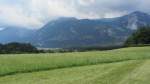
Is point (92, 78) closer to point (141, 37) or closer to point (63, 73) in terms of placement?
point (63, 73)

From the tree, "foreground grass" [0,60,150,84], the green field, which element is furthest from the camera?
the tree

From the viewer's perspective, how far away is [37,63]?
3503 centimetres

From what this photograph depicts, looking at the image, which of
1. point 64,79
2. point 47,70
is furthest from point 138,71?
point 47,70

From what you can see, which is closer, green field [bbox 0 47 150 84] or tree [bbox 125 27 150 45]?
green field [bbox 0 47 150 84]

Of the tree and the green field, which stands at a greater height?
the tree

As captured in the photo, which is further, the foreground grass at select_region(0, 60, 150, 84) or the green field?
the green field

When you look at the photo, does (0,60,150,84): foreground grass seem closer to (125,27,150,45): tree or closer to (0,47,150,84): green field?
(0,47,150,84): green field

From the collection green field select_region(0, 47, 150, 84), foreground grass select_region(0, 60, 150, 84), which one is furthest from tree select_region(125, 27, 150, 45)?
foreground grass select_region(0, 60, 150, 84)

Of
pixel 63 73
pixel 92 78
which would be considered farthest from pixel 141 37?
pixel 92 78

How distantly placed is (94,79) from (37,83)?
3.91m

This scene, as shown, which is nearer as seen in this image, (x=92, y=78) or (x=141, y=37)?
(x=92, y=78)

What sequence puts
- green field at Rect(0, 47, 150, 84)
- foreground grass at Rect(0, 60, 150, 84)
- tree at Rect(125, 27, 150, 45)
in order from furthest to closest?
tree at Rect(125, 27, 150, 45) < green field at Rect(0, 47, 150, 84) < foreground grass at Rect(0, 60, 150, 84)

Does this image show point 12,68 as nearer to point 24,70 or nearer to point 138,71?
point 24,70

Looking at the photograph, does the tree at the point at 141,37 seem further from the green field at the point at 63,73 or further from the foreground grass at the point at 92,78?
the foreground grass at the point at 92,78
